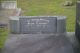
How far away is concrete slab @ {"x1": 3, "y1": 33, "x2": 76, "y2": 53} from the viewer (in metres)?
1.34

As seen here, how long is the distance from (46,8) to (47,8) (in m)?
0.01

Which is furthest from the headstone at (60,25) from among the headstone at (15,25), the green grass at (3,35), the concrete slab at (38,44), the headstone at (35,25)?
the green grass at (3,35)

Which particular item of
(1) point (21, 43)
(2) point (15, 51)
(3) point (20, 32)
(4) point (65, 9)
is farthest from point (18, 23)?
(4) point (65, 9)

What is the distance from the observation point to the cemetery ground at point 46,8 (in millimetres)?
2045

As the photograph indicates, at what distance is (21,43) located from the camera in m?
1.46

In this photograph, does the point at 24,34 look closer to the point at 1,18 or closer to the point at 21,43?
the point at 21,43

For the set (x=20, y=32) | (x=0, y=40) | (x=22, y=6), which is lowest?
(x=0, y=40)

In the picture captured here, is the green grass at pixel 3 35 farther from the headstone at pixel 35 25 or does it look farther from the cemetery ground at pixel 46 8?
the headstone at pixel 35 25

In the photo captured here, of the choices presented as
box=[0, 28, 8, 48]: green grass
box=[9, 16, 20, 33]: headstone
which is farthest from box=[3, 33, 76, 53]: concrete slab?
box=[0, 28, 8, 48]: green grass

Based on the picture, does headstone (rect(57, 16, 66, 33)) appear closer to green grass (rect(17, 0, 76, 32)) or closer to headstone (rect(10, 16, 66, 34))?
headstone (rect(10, 16, 66, 34))

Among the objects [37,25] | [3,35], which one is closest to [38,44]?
[37,25]

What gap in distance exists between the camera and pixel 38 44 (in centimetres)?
146

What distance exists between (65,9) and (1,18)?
788mm

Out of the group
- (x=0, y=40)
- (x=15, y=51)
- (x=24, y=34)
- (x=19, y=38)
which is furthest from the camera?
(x=0, y=40)
